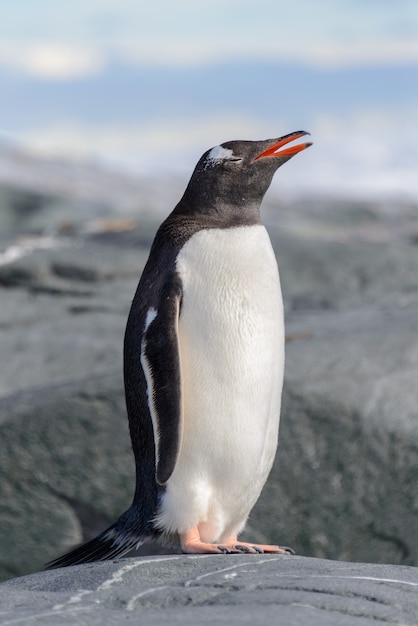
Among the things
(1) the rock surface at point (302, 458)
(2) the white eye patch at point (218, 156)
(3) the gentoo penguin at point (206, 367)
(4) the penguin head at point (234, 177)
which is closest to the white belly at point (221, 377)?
(3) the gentoo penguin at point (206, 367)

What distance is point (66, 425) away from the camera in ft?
16.7

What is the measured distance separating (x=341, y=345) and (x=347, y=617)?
9.14 ft

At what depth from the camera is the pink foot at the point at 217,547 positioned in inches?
141

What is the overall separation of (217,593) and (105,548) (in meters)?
1.03

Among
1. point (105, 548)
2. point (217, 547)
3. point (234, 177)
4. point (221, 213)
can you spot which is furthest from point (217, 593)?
point (234, 177)

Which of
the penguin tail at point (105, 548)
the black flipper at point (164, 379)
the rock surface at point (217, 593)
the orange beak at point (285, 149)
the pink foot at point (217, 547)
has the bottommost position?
the penguin tail at point (105, 548)

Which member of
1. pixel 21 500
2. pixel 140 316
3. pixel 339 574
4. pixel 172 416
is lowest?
pixel 21 500

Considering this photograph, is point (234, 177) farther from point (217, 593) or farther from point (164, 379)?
Result: point (217, 593)

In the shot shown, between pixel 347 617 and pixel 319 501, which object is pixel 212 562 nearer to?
pixel 347 617

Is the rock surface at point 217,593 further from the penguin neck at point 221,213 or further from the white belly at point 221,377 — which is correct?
the penguin neck at point 221,213

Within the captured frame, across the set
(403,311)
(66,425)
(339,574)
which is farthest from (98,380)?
(339,574)

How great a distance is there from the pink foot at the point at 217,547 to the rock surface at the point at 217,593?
9 cm

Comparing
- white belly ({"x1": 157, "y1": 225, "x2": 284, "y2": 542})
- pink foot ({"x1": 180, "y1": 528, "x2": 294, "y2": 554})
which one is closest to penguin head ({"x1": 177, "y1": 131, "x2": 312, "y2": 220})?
white belly ({"x1": 157, "y1": 225, "x2": 284, "y2": 542})

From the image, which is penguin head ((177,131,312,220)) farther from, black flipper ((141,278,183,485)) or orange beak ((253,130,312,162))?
black flipper ((141,278,183,485))
